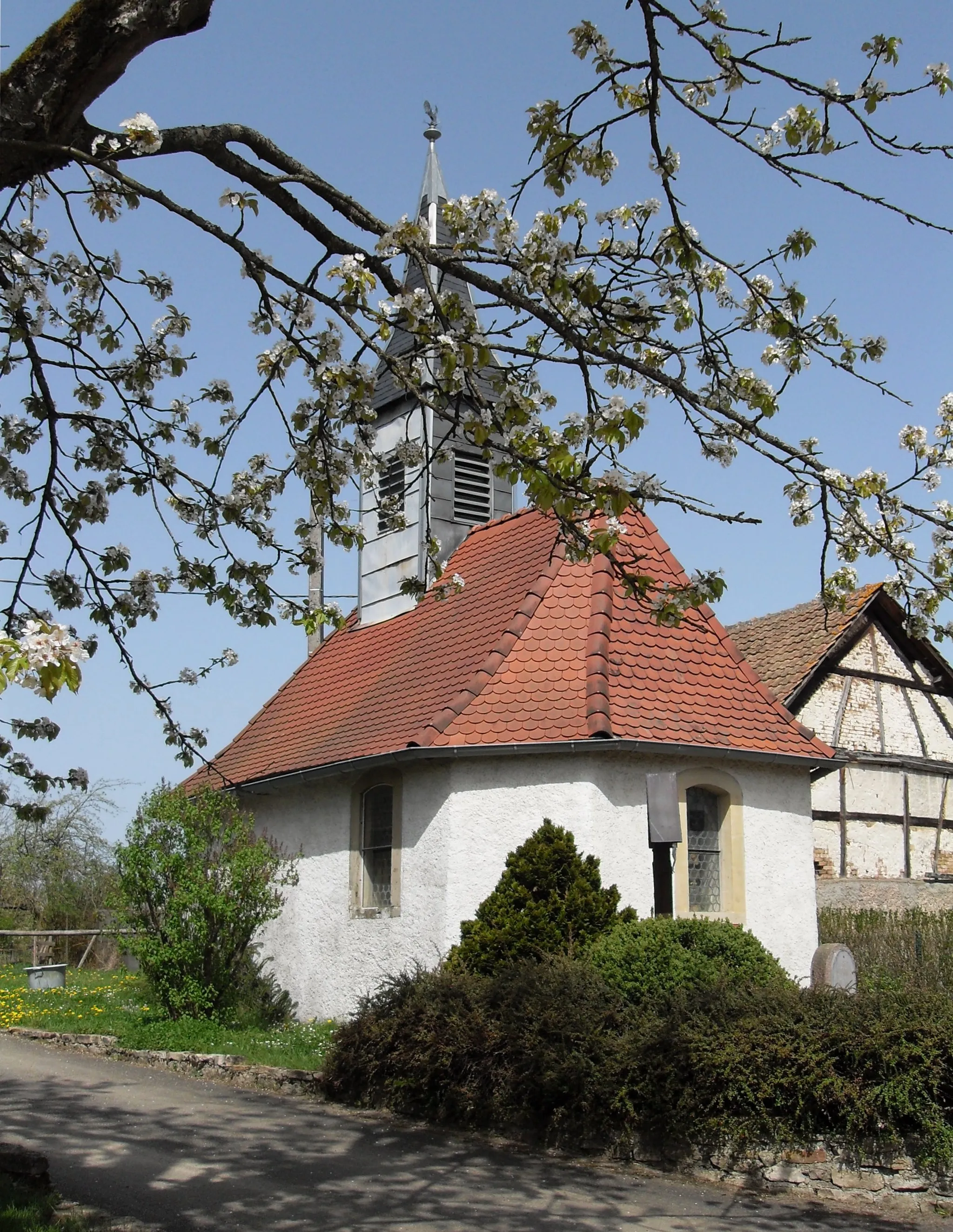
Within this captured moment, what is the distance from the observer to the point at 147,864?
14.6 meters

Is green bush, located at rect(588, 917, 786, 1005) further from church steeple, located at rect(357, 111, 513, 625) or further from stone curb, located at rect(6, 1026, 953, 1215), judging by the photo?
church steeple, located at rect(357, 111, 513, 625)

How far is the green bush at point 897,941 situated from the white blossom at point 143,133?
34.9 feet

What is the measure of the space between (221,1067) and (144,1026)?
237cm

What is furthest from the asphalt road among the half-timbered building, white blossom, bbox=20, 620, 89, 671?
the half-timbered building

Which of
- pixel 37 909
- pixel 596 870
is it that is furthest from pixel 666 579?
pixel 37 909

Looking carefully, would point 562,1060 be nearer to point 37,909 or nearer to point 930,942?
point 930,942

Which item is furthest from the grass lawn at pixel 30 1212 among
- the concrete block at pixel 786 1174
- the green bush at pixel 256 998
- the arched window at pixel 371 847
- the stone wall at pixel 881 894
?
the stone wall at pixel 881 894

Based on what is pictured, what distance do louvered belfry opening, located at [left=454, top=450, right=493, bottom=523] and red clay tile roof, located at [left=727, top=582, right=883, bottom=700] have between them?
222 inches

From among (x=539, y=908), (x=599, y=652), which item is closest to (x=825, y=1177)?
(x=539, y=908)

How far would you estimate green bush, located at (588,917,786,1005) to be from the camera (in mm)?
10695

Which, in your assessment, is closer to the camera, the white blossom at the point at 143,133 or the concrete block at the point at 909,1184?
the white blossom at the point at 143,133

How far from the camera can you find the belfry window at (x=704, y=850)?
46.2 feet

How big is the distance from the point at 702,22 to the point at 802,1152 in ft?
23.6

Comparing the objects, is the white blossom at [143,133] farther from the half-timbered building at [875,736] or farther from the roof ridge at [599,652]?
the half-timbered building at [875,736]
